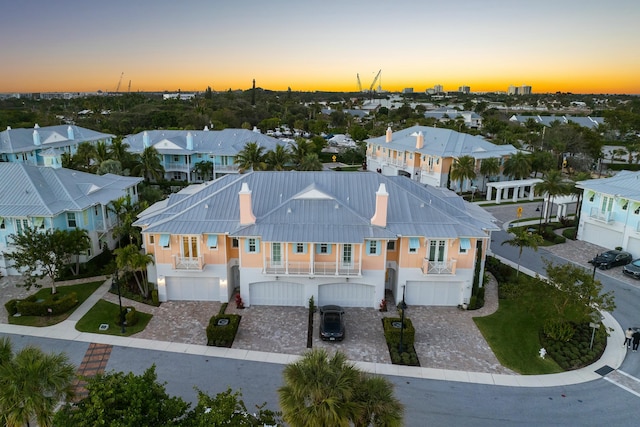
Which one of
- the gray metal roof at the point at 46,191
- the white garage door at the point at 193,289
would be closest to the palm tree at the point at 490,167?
the white garage door at the point at 193,289

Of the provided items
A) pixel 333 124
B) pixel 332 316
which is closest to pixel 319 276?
pixel 332 316

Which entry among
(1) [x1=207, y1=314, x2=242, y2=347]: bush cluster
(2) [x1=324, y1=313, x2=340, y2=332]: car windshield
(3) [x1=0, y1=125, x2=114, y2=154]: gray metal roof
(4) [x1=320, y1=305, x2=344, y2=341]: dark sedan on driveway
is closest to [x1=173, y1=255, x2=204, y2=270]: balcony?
(1) [x1=207, y1=314, x2=242, y2=347]: bush cluster

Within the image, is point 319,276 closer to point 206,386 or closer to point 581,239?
point 206,386

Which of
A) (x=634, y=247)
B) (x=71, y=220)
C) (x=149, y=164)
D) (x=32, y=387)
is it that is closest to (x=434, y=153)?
(x=634, y=247)

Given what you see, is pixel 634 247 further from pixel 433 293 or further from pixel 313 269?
pixel 313 269

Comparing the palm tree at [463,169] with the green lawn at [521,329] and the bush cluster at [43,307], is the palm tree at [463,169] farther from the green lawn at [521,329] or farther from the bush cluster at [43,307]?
the bush cluster at [43,307]

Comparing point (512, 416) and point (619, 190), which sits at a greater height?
point (619, 190)
